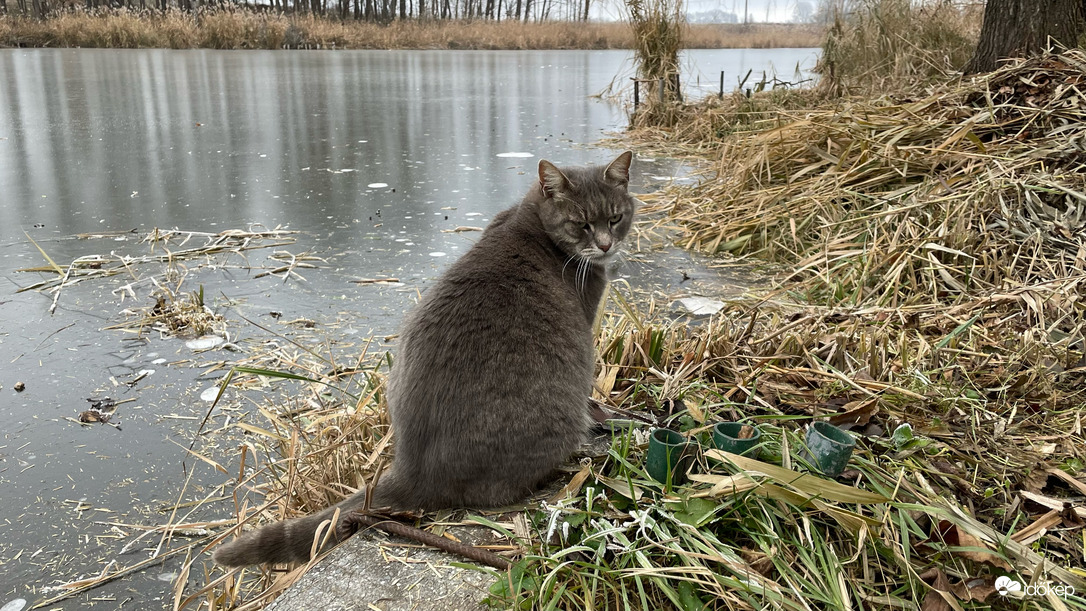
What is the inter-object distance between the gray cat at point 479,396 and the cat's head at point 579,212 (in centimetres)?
26

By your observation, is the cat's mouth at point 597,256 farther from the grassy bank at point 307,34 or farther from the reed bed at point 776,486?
the grassy bank at point 307,34

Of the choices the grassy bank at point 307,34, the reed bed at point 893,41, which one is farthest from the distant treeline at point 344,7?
the reed bed at point 893,41

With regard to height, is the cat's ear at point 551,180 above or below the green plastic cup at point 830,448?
above

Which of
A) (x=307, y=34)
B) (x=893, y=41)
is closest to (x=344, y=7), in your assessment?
(x=307, y=34)

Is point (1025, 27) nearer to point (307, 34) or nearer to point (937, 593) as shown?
point (937, 593)

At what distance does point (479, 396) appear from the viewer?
1.70m

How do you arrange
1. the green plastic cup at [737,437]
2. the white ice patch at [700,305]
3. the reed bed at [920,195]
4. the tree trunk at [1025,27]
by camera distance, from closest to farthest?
1. the green plastic cup at [737,437]
2. the reed bed at [920,195]
3. the white ice patch at [700,305]
4. the tree trunk at [1025,27]

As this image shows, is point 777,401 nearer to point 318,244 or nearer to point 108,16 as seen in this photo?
point 318,244

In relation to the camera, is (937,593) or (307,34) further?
(307,34)

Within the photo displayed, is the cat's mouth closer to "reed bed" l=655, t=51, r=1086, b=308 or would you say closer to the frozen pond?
the frozen pond

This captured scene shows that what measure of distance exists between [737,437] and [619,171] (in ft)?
3.52

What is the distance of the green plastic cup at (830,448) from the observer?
1579 mm

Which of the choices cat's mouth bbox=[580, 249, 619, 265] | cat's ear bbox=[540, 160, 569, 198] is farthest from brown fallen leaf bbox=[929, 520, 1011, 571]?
cat's ear bbox=[540, 160, 569, 198]

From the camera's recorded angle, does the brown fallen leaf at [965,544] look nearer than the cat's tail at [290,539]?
Yes
